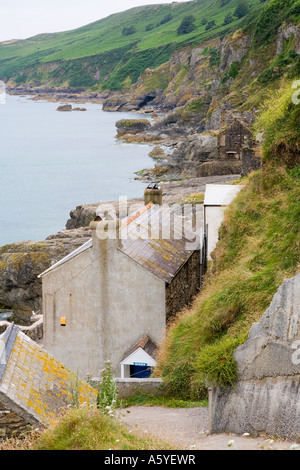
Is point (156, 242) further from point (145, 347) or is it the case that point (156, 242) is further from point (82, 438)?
point (82, 438)

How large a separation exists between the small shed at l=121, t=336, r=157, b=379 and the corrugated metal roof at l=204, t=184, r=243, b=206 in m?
6.55

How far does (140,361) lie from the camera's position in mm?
17953

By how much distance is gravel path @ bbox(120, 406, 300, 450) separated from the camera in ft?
28.6

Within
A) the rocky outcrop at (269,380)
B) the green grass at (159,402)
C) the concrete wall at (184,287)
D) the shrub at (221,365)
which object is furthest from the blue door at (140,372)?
the rocky outcrop at (269,380)

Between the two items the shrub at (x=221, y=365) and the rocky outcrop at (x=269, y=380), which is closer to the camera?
the rocky outcrop at (x=269, y=380)

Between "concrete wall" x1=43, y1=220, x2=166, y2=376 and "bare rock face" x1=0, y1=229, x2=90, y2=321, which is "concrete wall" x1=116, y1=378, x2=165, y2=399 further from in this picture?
"bare rock face" x1=0, y1=229, x2=90, y2=321

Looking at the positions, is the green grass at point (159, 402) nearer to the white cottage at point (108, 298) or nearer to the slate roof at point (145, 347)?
the slate roof at point (145, 347)

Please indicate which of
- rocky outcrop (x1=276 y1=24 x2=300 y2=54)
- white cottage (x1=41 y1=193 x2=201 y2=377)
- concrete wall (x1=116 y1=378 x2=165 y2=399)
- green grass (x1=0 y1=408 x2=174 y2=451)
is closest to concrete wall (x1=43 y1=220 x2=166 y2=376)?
white cottage (x1=41 y1=193 x2=201 y2=377)

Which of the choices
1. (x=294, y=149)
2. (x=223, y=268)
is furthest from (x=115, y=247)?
(x=294, y=149)

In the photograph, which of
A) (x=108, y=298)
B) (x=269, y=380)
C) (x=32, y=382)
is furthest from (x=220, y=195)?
(x=32, y=382)

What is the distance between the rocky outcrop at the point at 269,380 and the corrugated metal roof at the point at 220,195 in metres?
12.5

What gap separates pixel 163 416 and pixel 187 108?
4619 inches

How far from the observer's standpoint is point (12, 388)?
8.53m

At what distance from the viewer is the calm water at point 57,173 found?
72312mm
